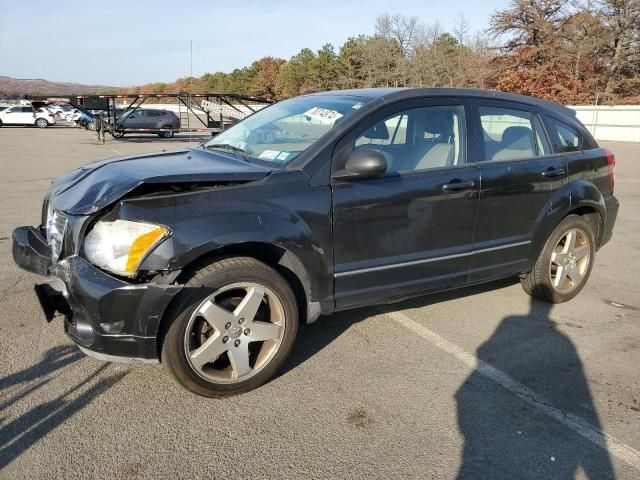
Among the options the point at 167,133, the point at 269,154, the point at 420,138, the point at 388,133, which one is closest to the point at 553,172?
the point at 420,138

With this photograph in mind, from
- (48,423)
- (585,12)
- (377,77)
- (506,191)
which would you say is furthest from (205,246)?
(377,77)

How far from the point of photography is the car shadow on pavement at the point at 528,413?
2.55 m

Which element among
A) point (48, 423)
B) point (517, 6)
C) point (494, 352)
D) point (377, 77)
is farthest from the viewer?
point (377, 77)

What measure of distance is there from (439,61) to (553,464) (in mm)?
52262

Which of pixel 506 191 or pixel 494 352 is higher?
pixel 506 191

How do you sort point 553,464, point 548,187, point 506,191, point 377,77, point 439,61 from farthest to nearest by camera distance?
point 377,77, point 439,61, point 548,187, point 506,191, point 553,464

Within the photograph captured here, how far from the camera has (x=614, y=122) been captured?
31.9 meters

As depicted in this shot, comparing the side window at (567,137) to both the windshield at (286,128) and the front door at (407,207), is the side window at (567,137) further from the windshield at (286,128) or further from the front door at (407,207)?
the windshield at (286,128)

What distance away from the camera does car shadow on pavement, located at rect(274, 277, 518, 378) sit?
3.59 m

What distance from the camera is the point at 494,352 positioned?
372cm

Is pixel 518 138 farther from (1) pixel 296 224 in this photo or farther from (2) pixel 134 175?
(2) pixel 134 175

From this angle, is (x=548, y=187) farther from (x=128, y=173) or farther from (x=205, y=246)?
(x=128, y=173)

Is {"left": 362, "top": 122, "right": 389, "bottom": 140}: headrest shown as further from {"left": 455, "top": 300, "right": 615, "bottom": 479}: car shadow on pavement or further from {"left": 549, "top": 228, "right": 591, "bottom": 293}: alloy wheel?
{"left": 549, "top": 228, "right": 591, "bottom": 293}: alloy wheel

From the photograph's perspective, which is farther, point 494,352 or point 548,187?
point 548,187
